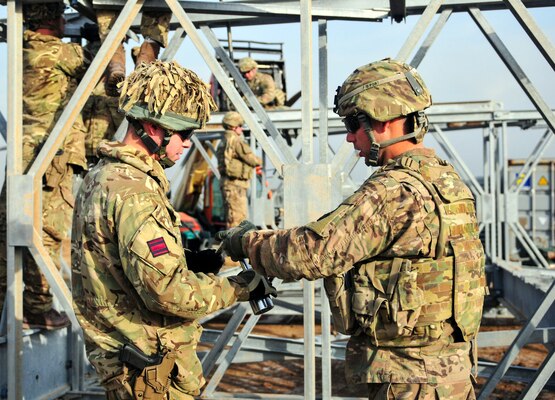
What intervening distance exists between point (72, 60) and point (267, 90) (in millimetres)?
7883

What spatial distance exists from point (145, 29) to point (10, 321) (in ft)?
7.03

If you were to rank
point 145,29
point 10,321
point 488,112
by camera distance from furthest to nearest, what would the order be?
point 488,112, point 145,29, point 10,321

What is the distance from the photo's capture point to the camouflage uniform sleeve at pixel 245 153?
415 inches

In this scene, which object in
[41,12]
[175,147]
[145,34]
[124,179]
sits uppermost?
[41,12]

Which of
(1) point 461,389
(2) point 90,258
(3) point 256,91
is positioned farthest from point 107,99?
(3) point 256,91

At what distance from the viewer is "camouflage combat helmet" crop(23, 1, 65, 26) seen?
5242 mm

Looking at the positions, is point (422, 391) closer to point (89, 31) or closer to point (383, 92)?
point (383, 92)

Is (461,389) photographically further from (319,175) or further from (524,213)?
(524,213)

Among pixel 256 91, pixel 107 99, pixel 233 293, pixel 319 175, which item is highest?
pixel 256 91

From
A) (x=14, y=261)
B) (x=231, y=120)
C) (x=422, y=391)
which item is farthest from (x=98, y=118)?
(x=231, y=120)

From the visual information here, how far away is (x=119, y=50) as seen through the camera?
537 centimetres

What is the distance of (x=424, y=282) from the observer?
9.03 ft

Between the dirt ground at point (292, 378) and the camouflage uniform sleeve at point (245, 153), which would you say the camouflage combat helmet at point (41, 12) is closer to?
the dirt ground at point (292, 378)

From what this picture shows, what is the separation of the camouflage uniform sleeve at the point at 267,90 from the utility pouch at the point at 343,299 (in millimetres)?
10349
